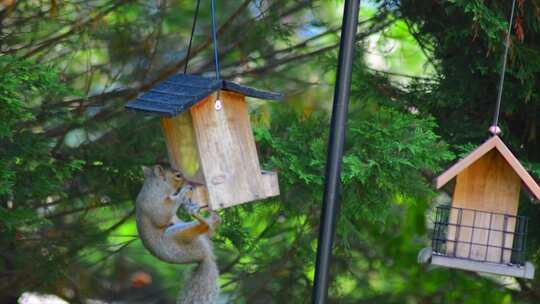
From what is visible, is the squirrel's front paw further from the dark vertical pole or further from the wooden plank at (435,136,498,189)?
the wooden plank at (435,136,498,189)

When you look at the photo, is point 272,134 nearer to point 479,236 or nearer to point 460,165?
point 479,236

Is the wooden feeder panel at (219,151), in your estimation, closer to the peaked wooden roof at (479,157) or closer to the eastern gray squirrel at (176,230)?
the eastern gray squirrel at (176,230)

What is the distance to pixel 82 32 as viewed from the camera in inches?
128

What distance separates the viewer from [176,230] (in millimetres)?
2004

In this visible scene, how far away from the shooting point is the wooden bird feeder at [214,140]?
73.0 inches

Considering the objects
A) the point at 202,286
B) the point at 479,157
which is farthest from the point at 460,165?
the point at 202,286

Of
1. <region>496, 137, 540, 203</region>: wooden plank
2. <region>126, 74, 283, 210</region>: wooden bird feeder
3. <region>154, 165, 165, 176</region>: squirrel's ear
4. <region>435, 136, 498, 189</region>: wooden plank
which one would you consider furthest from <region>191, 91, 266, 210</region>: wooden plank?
<region>496, 137, 540, 203</region>: wooden plank

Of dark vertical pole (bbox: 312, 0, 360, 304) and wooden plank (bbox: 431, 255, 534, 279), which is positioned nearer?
dark vertical pole (bbox: 312, 0, 360, 304)

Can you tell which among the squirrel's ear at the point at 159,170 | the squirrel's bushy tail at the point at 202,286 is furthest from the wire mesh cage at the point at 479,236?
the squirrel's ear at the point at 159,170

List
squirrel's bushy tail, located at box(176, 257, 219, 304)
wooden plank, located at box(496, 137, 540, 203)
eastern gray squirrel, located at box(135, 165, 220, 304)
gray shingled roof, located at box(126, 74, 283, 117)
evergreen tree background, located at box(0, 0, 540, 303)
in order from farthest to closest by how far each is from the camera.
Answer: evergreen tree background, located at box(0, 0, 540, 303)
squirrel's bushy tail, located at box(176, 257, 219, 304)
eastern gray squirrel, located at box(135, 165, 220, 304)
wooden plank, located at box(496, 137, 540, 203)
gray shingled roof, located at box(126, 74, 283, 117)

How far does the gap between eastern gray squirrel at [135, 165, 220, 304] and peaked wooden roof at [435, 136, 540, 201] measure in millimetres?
556

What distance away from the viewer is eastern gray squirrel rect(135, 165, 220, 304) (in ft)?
6.36

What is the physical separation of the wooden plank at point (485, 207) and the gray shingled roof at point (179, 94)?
1.70 ft

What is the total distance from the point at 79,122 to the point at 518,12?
1664 millimetres
